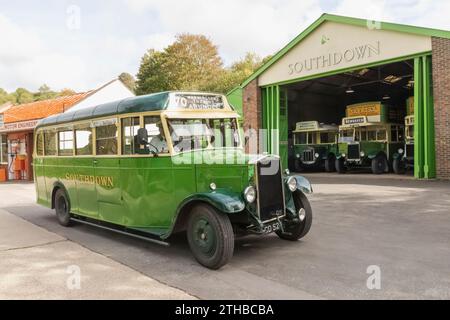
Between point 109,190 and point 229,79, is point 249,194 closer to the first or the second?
point 109,190

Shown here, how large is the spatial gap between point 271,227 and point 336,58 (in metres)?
13.6

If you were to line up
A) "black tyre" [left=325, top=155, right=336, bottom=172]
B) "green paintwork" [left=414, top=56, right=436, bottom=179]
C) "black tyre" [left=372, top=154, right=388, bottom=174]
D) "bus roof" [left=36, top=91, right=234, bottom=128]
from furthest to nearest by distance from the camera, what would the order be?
"black tyre" [left=325, top=155, right=336, bottom=172]
"black tyre" [left=372, top=154, right=388, bottom=174]
"green paintwork" [left=414, top=56, right=436, bottom=179]
"bus roof" [left=36, top=91, right=234, bottom=128]

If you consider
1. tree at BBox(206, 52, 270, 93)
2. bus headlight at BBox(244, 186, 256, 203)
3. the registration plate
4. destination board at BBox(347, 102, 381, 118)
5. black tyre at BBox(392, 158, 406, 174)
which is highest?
tree at BBox(206, 52, 270, 93)

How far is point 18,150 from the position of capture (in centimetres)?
2388

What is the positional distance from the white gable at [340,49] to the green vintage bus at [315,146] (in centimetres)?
416

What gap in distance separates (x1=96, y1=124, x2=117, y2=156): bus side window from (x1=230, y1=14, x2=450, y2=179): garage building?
12.3 m

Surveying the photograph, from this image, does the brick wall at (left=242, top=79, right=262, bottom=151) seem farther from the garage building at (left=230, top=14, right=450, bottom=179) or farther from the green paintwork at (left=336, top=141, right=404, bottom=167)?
the green paintwork at (left=336, top=141, right=404, bottom=167)

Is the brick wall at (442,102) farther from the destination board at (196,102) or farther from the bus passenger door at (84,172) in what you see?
the bus passenger door at (84,172)

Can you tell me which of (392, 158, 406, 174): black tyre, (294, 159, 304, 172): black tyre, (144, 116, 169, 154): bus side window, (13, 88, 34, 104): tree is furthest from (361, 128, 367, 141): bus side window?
(13, 88, 34, 104): tree

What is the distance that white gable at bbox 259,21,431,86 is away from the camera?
605 inches

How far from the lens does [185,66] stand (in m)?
46.9
